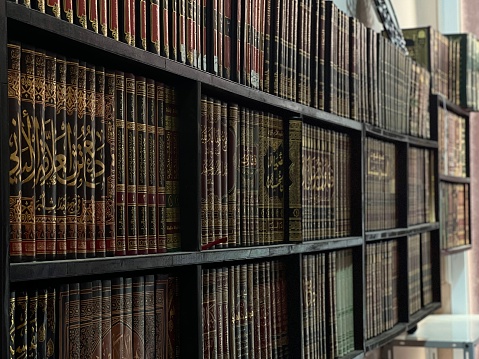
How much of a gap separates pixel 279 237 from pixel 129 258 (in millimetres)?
590

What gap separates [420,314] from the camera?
9.17 ft

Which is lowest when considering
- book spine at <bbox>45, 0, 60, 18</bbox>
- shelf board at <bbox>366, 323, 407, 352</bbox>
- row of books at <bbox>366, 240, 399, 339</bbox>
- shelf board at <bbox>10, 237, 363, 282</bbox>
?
shelf board at <bbox>366, 323, 407, 352</bbox>

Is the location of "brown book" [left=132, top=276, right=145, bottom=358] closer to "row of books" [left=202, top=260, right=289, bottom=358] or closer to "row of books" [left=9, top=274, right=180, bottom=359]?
"row of books" [left=9, top=274, right=180, bottom=359]

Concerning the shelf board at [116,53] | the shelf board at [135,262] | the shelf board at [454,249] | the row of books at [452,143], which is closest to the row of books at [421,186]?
the row of books at [452,143]

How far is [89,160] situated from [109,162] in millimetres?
42

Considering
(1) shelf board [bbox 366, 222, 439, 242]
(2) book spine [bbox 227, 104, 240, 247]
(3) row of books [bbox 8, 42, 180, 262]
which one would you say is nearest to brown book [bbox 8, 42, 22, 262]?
(3) row of books [bbox 8, 42, 180, 262]

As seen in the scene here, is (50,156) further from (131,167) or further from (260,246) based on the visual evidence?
(260,246)

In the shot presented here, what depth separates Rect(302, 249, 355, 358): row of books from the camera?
184 cm

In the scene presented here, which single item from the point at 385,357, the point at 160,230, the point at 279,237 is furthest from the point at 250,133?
the point at 385,357

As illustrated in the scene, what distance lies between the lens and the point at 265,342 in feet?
5.34

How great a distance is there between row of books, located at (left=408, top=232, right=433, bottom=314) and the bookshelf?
0.09 ft

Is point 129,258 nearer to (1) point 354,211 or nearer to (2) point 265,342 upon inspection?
(2) point 265,342

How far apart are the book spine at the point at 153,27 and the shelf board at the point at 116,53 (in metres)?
0.03

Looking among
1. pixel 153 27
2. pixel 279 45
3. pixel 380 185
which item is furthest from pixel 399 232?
pixel 153 27
